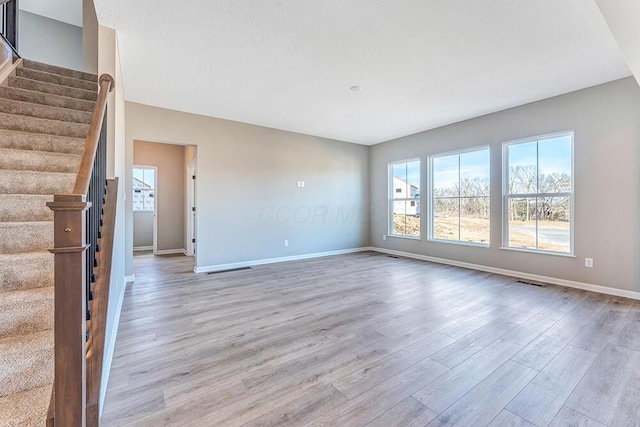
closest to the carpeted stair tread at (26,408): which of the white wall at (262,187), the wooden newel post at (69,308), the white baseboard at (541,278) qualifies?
the wooden newel post at (69,308)

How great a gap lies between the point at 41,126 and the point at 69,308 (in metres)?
2.54

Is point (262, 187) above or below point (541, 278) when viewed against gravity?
above

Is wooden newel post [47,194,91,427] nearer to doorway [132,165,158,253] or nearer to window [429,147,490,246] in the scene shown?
window [429,147,490,246]

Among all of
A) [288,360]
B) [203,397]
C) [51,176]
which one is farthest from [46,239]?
[288,360]

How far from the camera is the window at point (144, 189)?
A: 670 centimetres

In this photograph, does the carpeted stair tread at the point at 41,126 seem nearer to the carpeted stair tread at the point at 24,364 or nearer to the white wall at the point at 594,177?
the carpeted stair tread at the point at 24,364

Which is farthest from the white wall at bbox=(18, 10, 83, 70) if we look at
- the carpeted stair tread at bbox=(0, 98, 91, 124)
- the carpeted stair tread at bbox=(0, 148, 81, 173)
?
the carpeted stair tread at bbox=(0, 148, 81, 173)

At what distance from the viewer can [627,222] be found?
343 centimetres

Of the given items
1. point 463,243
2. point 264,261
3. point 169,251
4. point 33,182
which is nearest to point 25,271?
point 33,182

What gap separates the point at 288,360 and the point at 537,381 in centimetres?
168

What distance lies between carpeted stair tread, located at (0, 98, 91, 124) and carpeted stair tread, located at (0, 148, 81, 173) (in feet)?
2.34

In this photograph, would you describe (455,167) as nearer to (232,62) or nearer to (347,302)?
(347,302)

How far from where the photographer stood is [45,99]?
284 centimetres

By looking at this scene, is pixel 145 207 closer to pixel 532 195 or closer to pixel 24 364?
pixel 24 364
